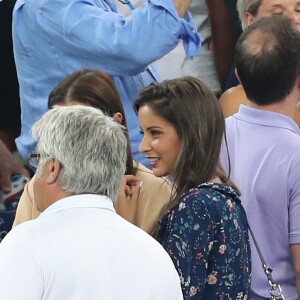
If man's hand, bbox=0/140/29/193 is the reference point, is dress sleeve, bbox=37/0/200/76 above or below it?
above

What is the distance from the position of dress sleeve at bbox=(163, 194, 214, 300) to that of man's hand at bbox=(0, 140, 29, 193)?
1915 mm

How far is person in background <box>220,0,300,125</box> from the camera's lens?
4.68 metres

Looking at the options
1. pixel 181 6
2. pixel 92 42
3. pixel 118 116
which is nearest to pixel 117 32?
pixel 92 42

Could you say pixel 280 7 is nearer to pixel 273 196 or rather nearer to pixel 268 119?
pixel 268 119

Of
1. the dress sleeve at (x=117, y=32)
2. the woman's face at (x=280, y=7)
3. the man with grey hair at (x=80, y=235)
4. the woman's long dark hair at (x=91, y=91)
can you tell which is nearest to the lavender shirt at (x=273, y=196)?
the woman's long dark hair at (x=91, y=91)

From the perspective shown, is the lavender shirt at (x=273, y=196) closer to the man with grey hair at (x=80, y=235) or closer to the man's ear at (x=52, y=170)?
the man with grey hair at (x=80, y=235)

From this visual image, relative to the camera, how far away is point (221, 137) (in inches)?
138

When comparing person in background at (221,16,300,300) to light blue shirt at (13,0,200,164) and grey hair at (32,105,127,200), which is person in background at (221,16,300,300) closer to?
light blue shirt at (13,0,200,164)

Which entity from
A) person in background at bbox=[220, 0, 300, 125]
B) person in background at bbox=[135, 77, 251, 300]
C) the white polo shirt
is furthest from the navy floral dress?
person in background at bbox=[220, 0, 300, 125]

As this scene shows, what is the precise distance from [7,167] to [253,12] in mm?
1399

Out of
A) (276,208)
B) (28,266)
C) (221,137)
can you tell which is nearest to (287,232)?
(276,208)

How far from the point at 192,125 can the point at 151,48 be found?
848mm

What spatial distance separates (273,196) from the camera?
3.61 m

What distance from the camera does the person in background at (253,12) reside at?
4.68 m
